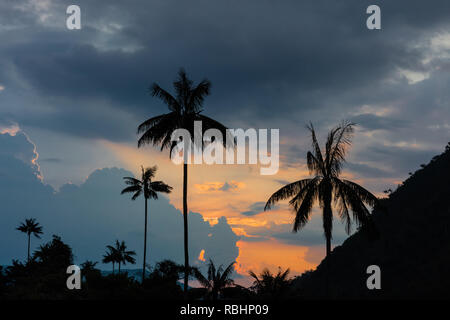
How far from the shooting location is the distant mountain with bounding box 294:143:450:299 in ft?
278

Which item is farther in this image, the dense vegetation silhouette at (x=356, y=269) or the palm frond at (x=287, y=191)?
the dense vegetation silhouette at (x=356, y=269)

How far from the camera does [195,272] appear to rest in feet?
121

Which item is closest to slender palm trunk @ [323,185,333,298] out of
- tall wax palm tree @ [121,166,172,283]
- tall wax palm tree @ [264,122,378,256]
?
tall wax palm tree @ [264,122,378,256]

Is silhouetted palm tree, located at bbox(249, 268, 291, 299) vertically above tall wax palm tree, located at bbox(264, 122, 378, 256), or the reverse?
tall wax palm tree, located at bbox(264, 122, 378, 256)

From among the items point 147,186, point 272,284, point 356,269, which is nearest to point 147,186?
point 147,186

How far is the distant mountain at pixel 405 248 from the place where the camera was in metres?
84.7

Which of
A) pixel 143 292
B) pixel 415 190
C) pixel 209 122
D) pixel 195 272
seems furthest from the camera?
pixel 415 190

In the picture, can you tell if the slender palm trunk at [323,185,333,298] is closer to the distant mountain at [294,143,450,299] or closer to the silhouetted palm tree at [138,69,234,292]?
the silhouetted palm tree at [138,69,234,292]

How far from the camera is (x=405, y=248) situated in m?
98.0

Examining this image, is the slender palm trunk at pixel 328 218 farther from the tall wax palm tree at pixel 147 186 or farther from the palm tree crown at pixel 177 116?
the tall wax palm tree at pixel 147 186

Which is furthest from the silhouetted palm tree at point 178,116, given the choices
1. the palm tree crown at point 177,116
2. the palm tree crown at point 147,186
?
the palm tree crown at point 147,186
